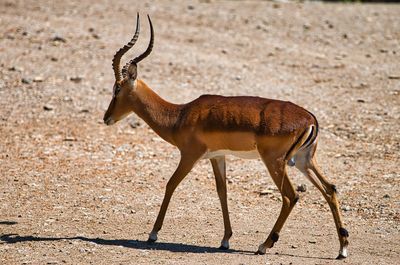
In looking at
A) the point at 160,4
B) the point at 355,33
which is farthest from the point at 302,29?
the point at 160,4

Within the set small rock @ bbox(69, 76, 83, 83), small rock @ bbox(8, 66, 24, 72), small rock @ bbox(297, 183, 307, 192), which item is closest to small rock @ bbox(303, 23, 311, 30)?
small rock @ bbox(69, 76, 83, 83)

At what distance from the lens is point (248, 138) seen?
351 inches

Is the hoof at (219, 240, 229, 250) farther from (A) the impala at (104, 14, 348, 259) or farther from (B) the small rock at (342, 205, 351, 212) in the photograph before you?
(B) the small rock at (342, 205, 351, 212)

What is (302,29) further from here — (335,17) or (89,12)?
(89,12)

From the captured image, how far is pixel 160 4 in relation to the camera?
22.2 meters

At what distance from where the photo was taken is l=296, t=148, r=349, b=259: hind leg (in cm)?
885

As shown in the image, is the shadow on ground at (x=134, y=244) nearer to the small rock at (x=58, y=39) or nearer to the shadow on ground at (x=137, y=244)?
the shadow on ground at (x=137, y=244)

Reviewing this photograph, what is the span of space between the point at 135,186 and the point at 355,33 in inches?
409

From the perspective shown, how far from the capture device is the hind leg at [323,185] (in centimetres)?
885

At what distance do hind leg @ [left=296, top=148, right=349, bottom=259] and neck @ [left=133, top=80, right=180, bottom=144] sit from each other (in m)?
1.55

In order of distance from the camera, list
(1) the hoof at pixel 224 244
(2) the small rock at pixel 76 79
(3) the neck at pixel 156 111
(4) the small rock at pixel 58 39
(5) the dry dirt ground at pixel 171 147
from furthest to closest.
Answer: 1. (4) the small rock at pixel 58 39
2. (2) the small rock at pixel 76 79
3. (3) the neck at pixel 156 111
4. (5) the dry dirt ground at pixel 171 147
5. (1) the hoof at pixel 224 244

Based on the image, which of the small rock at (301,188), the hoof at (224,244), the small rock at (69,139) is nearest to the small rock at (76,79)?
the small rock at (69,139)

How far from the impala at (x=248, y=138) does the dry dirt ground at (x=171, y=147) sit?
0.56m

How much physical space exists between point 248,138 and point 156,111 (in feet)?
4.76
